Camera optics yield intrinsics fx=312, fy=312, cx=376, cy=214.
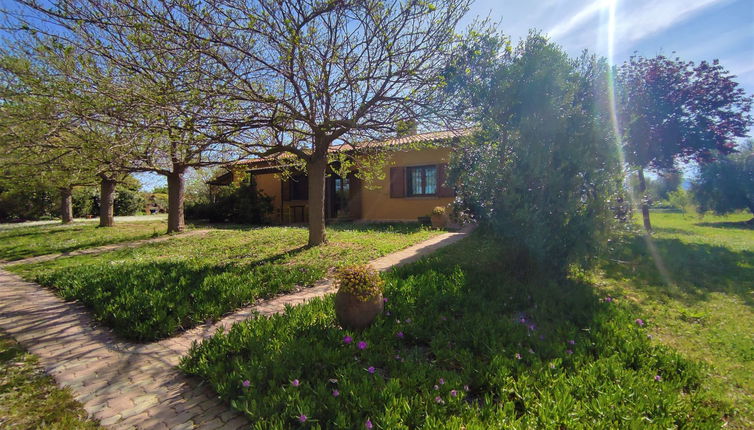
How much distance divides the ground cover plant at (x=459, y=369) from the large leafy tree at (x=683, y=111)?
26.2ft

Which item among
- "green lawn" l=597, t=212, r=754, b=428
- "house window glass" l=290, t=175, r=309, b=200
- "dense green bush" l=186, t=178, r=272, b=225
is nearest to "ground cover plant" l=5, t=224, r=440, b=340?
"green lawn" l=597, t=212, r=754, b=428

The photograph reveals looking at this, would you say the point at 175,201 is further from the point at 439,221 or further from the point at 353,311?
the point at 353,311

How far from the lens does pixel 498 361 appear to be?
2619 mm

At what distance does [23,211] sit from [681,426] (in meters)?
29.7

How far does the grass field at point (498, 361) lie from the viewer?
2.09 metres

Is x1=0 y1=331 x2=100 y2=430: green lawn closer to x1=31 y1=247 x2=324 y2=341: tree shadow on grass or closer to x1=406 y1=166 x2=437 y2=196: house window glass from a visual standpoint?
x1=31 y1=247 x2=324 y2=341: tree shadow on grass

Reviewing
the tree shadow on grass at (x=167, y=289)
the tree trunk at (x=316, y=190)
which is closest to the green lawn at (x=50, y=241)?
the tree shadow on grass at (x=167, y=289)

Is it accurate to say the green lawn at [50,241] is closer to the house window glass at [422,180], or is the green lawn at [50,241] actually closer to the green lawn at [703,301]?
the house window glass at [422,180]

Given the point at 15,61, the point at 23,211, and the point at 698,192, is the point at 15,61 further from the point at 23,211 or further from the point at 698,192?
the point at 698,192

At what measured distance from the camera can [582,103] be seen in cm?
495

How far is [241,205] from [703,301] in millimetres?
16622

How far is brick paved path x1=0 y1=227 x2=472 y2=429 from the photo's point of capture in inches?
87.0

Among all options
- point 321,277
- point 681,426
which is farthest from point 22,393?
point 681,426

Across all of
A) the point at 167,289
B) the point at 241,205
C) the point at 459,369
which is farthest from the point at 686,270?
the point at 241,205
